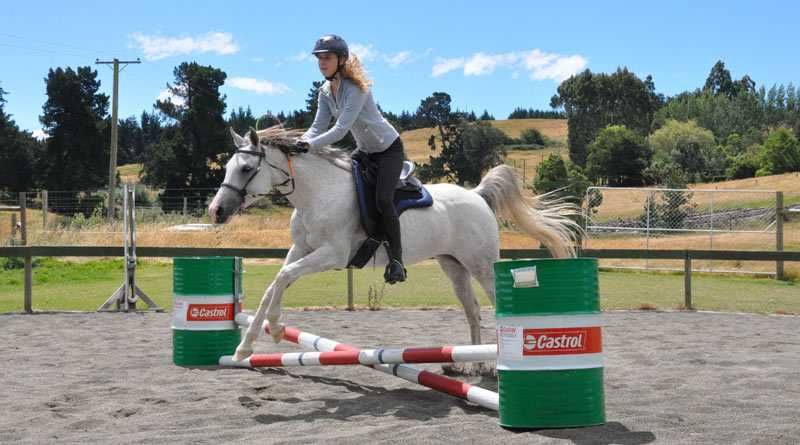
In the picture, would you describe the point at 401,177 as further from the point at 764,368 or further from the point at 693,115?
the point at 693,115

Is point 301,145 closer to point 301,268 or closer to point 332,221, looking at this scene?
point 332,221

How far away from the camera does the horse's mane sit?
6.00 meters

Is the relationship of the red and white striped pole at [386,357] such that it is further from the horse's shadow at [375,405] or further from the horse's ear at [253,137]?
the horse's ear at [253,137]

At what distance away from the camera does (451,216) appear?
21.9 ft

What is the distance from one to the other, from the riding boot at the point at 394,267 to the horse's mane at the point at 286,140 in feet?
2.62

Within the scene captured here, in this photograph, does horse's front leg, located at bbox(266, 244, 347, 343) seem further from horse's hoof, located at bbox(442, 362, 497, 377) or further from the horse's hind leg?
horse's hoof, located at bbox(442, 362, 497, 377)

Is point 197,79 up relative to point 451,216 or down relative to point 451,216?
up

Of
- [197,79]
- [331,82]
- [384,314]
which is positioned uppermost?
[197,79]

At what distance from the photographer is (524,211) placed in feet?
23.8

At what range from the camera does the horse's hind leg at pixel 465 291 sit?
6801mm

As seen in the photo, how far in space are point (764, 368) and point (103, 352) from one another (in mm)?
6019

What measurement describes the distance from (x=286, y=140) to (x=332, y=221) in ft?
2.28

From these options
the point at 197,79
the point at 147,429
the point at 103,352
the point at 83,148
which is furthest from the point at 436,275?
the point at 83,148

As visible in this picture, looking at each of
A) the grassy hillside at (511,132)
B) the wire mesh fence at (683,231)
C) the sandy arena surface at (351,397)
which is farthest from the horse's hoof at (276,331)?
the grassy hillside at (511,132)
